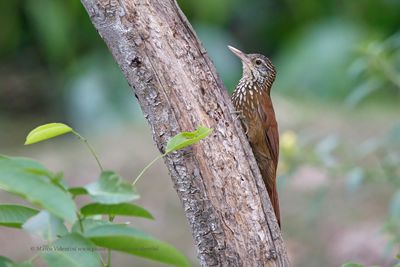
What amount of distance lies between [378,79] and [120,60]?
2019mm

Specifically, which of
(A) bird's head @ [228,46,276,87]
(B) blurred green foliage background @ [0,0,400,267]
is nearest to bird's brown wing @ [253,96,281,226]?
(A) bird's head @ [228,46,276,87]

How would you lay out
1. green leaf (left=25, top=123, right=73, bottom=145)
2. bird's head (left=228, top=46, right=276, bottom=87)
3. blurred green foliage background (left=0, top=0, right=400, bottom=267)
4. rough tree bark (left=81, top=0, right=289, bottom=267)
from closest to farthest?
green leaf (left=25, top=123, right=73, bottom=145)
rough tree bark (left=81, top=0, right=289, bottom=267)
bird's head (left=228, top=46, right=276, bottom=87)
blurred green foliage background (left=0, top=0, right=400, bottom=267)

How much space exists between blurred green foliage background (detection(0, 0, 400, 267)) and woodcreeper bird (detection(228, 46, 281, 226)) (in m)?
1.83

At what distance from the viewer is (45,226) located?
156 centimetres

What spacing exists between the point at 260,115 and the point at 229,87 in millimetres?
4327

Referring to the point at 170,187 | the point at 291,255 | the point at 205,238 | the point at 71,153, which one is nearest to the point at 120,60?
the point at 205,238

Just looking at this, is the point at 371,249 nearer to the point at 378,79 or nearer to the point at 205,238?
the point at 378,79

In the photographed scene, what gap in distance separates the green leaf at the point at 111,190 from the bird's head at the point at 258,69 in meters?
2.38

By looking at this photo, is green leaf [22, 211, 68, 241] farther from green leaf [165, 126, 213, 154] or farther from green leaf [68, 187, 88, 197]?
green leaf [165, 126, 213, 154]

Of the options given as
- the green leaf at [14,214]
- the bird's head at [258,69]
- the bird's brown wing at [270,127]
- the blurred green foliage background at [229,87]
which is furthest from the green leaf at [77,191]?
the blurred green foliage background at [229,87]

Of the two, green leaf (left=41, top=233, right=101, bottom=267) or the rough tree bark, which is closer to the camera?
green leaf (left=41, top=233, right=101, bottom=267)

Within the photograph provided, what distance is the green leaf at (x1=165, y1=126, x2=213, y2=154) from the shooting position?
1.87 m

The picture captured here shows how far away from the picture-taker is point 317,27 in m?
8.48

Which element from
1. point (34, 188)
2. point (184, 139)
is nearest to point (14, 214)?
point (34, 188)
